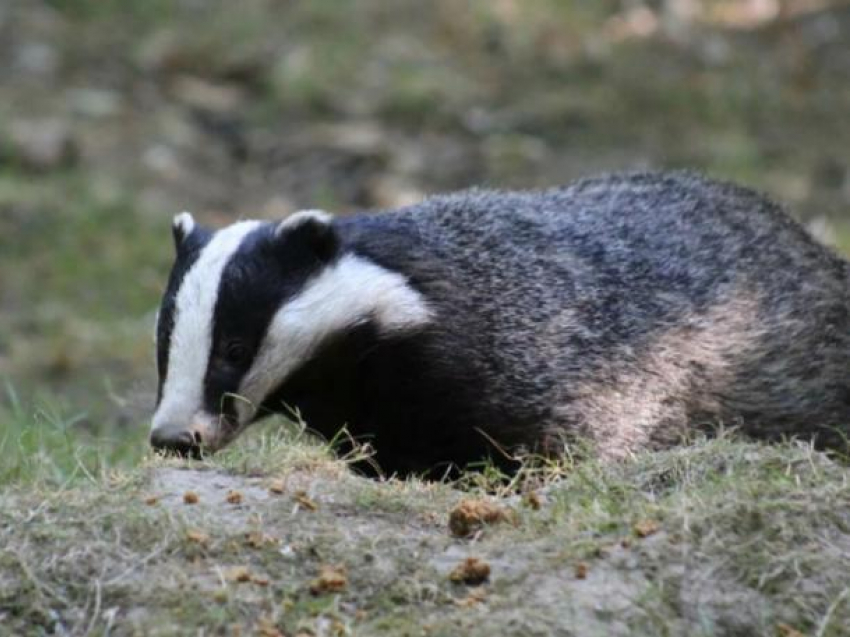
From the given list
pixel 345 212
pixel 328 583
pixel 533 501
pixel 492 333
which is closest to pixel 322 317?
pixel 492 333

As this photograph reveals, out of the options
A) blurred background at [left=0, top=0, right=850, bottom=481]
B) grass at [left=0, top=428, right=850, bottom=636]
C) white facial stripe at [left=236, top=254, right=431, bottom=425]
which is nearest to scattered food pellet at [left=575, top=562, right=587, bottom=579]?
grass at [left=0, top=428, right=850, bottom=636]

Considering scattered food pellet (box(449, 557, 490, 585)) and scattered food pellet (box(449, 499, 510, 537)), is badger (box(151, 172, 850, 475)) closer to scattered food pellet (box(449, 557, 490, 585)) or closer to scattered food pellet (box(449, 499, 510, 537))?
scattered food pellet (box(449, 499, 510, 537))

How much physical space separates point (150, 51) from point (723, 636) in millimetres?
9323

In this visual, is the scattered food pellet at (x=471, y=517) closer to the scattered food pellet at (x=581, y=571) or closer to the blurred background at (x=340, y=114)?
the scattered food pellet at (x=581, y=571)

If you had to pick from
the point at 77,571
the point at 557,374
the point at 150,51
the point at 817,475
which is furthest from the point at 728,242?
the point at 150,51

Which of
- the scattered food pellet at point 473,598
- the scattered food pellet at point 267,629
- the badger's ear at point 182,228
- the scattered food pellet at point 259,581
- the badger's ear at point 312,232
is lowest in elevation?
the scattered food pellet at point 267,629

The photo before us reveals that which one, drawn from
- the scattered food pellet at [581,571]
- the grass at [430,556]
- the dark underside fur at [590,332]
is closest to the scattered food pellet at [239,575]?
the grass at [430,556]

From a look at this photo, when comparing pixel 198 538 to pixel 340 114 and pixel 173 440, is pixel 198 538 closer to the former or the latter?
pixel 173 440

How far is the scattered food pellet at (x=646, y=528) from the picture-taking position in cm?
431

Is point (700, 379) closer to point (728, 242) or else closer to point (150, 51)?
point (728, 242)

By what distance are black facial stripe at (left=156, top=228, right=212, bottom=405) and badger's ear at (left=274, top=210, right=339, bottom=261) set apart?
249 mm

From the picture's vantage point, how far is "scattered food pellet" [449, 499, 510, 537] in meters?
4.51

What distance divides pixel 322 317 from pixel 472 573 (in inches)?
62.5

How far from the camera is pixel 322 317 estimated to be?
18.4 feet
